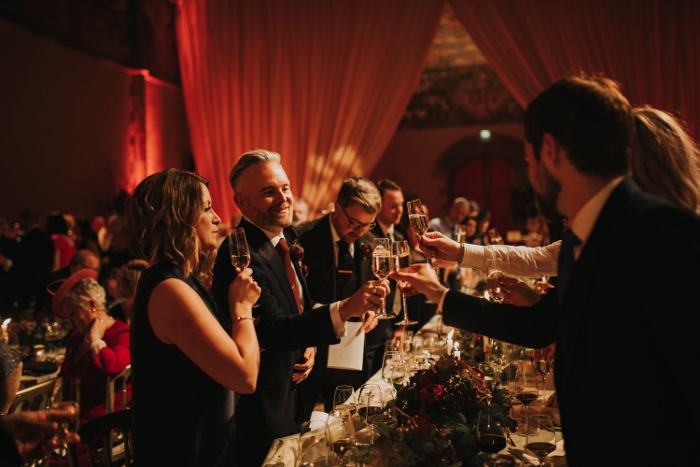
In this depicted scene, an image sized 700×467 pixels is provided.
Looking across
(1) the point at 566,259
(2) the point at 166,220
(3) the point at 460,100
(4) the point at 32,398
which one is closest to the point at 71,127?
(4) the point at 32,398

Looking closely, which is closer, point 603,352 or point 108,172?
point 603,352

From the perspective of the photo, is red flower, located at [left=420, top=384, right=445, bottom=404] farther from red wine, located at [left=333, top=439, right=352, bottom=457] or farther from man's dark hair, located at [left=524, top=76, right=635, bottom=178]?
man's dark hair, located at [left=524, top=76, right=635, bottom=178]

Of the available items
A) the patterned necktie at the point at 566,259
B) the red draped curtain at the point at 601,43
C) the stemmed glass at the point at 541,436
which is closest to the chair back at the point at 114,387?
the stemmed glass at the point at 541,436

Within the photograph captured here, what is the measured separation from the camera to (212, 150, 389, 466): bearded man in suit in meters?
2.38

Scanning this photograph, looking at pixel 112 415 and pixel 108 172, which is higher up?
pixel 108 172

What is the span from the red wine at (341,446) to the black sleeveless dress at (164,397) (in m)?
0.44

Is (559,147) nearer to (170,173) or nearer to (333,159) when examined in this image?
(170,173)

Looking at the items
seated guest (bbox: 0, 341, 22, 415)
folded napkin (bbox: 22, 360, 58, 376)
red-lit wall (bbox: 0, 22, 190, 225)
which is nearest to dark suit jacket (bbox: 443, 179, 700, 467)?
seated guest (bbox: 0, 341, 22, 415)

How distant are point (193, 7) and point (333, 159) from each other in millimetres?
2685

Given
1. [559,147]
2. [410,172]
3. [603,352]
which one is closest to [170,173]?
[559,147]

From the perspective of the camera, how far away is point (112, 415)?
7.76 ft

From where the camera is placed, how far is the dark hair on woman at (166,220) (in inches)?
78.1

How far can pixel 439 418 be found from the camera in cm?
206

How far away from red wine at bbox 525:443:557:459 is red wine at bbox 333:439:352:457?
1.86 ft
